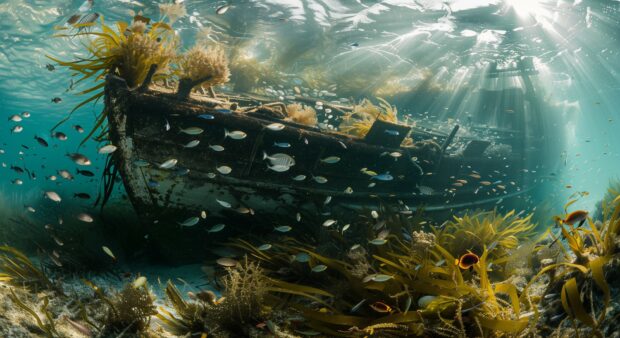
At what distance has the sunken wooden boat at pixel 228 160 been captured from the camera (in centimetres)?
554

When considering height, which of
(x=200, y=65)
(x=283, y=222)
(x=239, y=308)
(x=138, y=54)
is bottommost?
(x=283, y=222)

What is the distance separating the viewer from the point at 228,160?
606 centimetres

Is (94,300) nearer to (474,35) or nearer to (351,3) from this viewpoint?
(351,3)

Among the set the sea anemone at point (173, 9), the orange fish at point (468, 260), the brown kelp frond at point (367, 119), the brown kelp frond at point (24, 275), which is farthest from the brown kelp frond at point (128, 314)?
the sea anemone at point (173, 9)

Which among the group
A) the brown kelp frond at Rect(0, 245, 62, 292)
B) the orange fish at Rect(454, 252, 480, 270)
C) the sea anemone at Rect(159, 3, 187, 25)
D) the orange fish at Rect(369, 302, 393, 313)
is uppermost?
the sea anemone at Rect(159, 3, 187, 25)

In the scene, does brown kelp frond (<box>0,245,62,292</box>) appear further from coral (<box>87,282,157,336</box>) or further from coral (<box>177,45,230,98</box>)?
coral (<box>177,45,230,98</box>)

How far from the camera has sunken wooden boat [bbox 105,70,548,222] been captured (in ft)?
18.2

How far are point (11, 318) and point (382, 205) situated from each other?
6.80 meters

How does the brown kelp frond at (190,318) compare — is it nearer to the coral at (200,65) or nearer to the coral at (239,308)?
the coral at (239,308)


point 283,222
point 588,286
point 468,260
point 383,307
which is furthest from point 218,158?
point 588,286

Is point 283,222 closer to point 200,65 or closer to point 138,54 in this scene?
point 200,65

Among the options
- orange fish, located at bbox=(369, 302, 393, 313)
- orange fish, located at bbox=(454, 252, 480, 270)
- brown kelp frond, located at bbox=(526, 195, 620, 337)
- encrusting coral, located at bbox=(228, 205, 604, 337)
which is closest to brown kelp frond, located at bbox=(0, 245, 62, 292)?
encrusting coral, located at bbox=(228, 205, 604, 337)

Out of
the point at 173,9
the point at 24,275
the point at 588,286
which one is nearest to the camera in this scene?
the point at 588,286

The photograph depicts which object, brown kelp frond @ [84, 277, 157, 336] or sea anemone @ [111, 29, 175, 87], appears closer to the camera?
brown kelp frond @ [84, 277, 157, 336]
